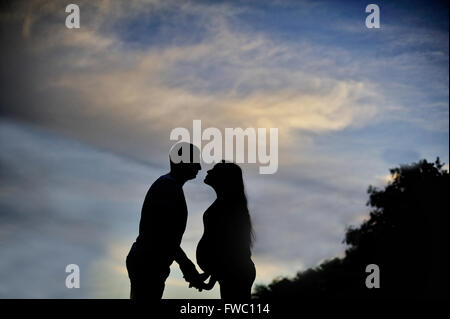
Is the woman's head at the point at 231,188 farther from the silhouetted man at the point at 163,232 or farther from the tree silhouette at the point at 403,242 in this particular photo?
the tree silhouette at the point at 403,242

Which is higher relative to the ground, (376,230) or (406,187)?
(406,187)

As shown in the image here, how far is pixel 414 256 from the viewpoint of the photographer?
3306cm

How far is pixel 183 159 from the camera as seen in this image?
6.31m

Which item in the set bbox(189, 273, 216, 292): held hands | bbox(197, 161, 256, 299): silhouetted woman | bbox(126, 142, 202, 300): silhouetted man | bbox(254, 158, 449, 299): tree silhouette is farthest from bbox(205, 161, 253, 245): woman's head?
bbox(254, 158, 449, 299): tree silhouette

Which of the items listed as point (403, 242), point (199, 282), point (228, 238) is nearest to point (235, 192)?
point (228, 238)

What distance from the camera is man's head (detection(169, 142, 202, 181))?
6293mm

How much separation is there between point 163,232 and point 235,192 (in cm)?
114
